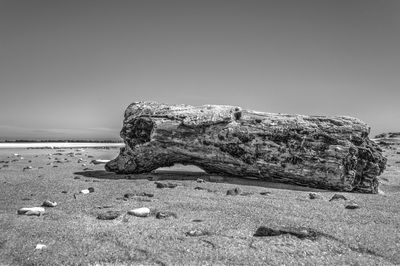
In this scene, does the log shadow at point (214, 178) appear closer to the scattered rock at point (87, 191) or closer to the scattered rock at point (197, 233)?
the scattered rock at point (87, 191)

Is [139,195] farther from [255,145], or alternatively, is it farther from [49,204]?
[255,145]

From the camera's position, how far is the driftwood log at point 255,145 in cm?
750

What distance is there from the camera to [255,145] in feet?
26.2

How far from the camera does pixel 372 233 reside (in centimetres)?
389

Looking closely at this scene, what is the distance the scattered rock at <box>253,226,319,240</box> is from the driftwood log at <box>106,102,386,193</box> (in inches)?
158

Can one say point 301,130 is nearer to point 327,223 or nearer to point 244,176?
point 244,176

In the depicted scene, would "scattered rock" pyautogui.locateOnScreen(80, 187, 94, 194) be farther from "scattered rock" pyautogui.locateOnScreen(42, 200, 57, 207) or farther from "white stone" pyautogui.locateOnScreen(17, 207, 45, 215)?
"white stone" pyautogui.locateOnScreen(17, 207, 45, 215)

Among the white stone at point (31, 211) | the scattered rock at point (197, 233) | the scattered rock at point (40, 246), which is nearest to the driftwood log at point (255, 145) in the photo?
the white stone at point (31, 211)

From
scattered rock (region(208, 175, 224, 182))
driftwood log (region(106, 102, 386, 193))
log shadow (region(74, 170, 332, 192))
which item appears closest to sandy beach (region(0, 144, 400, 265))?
log shadow (region(74, 170, 332, 192))

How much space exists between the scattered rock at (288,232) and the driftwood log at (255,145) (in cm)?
401

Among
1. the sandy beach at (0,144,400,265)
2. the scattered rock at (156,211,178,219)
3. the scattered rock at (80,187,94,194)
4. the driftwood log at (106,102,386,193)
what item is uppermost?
the driftwood log at (106,102,386,193)

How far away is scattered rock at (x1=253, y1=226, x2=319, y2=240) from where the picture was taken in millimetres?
3617

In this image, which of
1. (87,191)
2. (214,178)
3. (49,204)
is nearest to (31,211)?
(49,204)

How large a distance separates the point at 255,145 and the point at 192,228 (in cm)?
438
